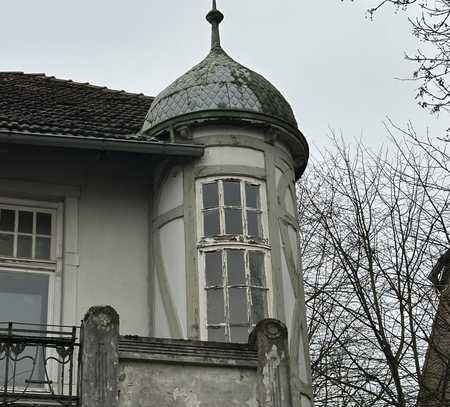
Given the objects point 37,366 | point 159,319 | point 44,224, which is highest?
point 44,224

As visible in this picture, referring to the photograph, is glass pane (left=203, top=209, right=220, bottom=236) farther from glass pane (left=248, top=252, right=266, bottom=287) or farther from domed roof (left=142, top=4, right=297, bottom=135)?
domed roof (left=142, top=4, right=297, bottom=135)

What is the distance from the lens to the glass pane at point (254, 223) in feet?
40.9

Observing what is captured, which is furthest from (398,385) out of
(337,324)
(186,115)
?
(186,115)

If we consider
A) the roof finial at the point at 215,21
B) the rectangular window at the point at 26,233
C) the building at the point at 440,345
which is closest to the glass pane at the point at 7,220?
the rectangular window at the point at 26,233

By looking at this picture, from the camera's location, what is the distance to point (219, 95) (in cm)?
1326

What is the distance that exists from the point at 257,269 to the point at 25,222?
2.87 meters

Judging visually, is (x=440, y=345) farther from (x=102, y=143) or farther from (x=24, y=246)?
(x=24, y=246)

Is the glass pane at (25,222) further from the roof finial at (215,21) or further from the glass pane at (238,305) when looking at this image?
the roof finial at (215,21)

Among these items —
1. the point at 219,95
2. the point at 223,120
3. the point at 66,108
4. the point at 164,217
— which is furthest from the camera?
the point at 66,108

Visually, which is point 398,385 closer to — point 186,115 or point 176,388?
point 186,115

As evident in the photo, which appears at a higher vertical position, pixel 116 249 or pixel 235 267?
pixel 116 249

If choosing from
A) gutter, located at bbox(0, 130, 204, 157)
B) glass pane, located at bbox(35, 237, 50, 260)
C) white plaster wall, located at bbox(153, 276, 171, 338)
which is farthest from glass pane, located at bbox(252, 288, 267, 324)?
glass pane, located at bbox(35, 237, 50, 260)

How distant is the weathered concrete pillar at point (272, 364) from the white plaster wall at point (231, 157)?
10.5 feet

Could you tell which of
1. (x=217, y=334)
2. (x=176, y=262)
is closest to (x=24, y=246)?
(x=176, y=262)
